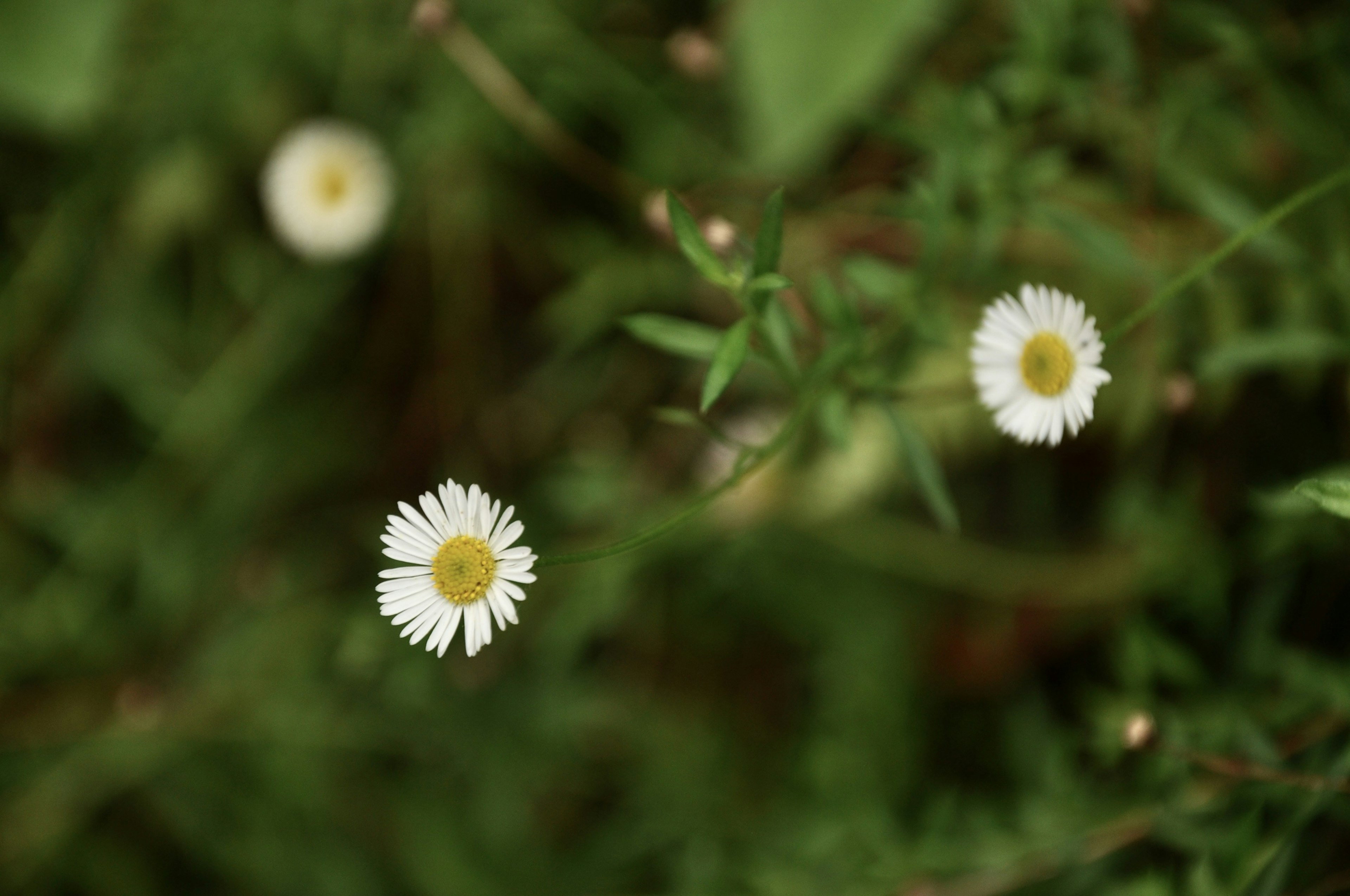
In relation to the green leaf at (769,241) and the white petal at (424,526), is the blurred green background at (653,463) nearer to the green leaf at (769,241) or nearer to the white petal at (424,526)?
the green leaf at (769,241)

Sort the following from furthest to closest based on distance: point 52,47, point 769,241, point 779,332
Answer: point 52,47 < point 779,332 < point 769,241

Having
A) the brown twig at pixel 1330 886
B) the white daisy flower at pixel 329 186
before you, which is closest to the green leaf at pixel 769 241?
the brown twig at pixel 1330 886

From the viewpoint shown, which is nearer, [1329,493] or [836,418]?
[1329,493]

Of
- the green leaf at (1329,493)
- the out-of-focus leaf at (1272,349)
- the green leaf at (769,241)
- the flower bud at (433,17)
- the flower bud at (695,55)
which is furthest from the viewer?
the flower bud at (695,55)

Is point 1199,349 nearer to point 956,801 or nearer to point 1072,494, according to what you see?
point 1072,494

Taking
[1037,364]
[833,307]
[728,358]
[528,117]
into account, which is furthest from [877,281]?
[528,117]

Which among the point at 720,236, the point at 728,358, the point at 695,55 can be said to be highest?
the point at 695,55

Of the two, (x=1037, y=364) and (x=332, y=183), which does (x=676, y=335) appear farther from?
(x=332, y=183)

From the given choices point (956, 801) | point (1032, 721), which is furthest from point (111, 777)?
point (1032, 721)
